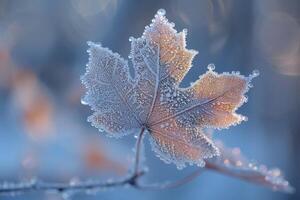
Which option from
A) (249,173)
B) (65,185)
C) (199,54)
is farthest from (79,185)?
(199,54)

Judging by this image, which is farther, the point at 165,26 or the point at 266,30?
the point at 266,30

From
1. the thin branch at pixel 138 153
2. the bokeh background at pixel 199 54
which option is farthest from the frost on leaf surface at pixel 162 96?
the bokeh background at pixel 199 54

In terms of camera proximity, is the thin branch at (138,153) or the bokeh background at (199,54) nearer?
the thin branch at (138,153)

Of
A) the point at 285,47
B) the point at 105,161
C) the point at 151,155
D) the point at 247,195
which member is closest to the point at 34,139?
the point at 105,161

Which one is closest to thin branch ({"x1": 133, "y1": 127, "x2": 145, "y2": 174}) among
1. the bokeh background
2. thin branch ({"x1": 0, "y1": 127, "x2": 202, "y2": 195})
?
thin branch ({"x1": 0, "y1": 127, "x2": 202, "y2": 195})

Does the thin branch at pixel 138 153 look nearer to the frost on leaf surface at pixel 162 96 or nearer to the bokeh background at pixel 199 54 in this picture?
the frost on leaf surface at pixel 162 96

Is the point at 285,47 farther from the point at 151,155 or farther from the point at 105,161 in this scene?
the point at 105,161

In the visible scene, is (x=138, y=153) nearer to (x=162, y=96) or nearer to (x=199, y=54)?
(x=162, y=96)

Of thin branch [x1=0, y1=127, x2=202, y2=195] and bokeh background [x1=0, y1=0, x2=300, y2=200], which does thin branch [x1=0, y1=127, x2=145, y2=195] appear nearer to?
thin branch [x1=0, y1=127, x2=202, y2=195]
